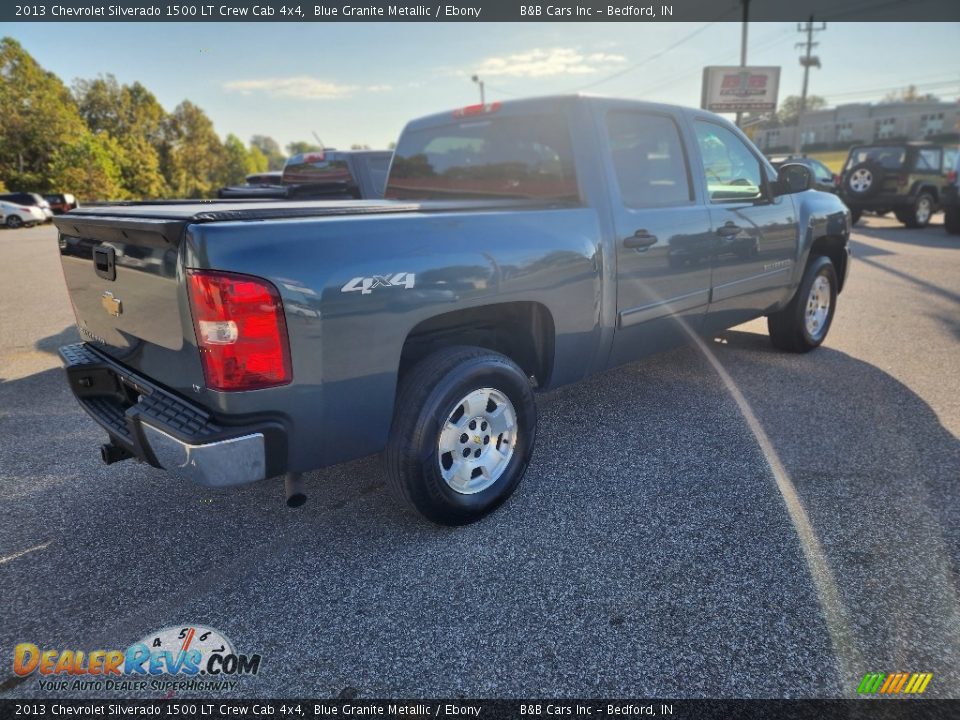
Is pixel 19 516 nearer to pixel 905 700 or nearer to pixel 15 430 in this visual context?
pixel 15 430

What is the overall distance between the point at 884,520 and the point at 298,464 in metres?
2.62

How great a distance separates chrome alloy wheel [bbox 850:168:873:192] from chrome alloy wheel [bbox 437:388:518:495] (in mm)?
16121

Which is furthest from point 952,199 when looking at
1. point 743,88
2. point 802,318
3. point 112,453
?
point 743,88

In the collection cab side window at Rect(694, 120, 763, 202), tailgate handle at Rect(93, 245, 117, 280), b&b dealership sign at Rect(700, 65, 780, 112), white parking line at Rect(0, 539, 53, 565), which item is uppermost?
b&b dealership sign at Rect(700, 65, 780, 112)

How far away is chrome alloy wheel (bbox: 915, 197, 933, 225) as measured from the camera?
15.1 meters

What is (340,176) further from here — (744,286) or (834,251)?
(834,251)

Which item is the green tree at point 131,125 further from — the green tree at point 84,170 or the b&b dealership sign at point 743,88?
the b&b dealership sign at point 743,88

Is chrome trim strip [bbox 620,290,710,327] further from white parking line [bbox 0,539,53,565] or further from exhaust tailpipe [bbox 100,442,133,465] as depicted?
white parking line [bbox 0,539,53,565]

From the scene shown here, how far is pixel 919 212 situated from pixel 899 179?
1.16 meters

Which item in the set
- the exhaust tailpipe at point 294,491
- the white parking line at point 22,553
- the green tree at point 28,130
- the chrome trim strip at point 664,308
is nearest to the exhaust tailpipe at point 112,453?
the white parking line at point 22,553

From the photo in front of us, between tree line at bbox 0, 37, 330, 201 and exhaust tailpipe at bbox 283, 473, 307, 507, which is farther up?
tree line at bbox 0, 37, 330, 201

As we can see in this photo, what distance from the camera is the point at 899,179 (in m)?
14.8

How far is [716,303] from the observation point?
4066 mm

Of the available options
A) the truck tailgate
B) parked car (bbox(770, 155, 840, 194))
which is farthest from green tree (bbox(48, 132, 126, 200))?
the truck tailgate
